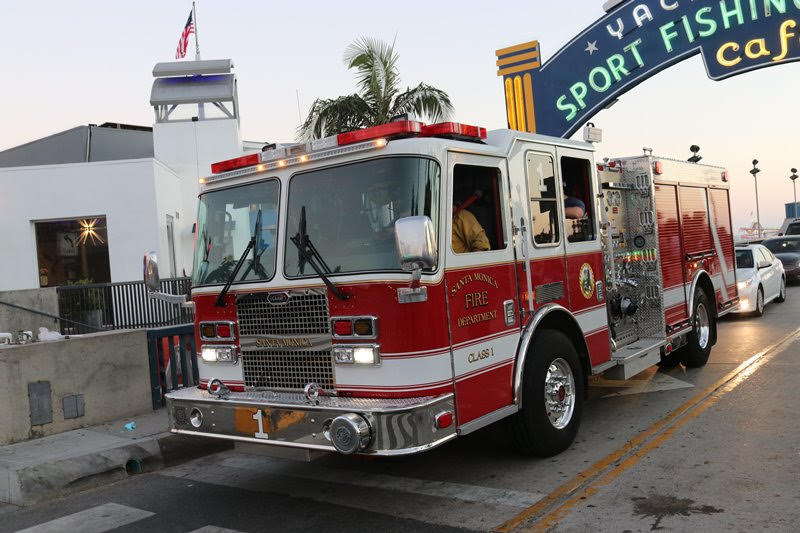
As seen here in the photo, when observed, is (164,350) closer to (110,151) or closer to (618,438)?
(618,438)

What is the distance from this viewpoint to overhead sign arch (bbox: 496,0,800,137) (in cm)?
1266

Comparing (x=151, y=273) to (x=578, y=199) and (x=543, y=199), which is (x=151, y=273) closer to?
(x=543, y=199)

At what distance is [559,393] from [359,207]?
2.37 metres

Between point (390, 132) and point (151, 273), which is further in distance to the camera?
point (151, 273)

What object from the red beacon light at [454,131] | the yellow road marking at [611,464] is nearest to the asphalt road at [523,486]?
the yellow road marking at [611,464]

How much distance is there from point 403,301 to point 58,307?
1022 centimetres

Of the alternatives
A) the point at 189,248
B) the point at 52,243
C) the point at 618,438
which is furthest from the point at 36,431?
the point at 189,248

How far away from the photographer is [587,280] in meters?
6.52

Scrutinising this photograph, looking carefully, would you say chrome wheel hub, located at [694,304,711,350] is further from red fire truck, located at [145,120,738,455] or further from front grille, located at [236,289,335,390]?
front grille, located at [236,289,335,390]

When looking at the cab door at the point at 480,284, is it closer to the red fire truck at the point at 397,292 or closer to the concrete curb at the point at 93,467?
the red fire truck at the point at 397,292

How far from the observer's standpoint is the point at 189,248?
21.1 m

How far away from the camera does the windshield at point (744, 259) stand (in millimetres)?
14727

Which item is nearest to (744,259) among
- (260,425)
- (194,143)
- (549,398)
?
(549,398)

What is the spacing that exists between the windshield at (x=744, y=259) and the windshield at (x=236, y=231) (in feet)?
39.9
